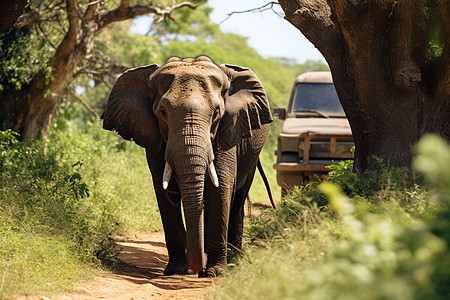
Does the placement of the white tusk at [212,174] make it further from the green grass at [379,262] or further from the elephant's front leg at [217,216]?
the green grass at [379,262]

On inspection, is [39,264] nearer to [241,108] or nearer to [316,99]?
[241,108]

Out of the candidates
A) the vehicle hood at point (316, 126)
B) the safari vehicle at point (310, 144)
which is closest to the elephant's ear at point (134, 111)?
the safari vehicle at point (310, 144)

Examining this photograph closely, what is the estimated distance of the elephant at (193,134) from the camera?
246 inches

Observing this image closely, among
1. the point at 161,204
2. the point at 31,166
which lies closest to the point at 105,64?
the point at 31,166

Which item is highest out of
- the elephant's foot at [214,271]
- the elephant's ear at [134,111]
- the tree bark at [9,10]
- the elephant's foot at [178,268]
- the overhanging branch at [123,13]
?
the overhanging branch at [123,13]

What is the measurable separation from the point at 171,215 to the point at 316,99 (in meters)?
6.73

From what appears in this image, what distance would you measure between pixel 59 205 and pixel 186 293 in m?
2.94

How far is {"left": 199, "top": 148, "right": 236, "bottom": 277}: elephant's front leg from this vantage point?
6.91 metres

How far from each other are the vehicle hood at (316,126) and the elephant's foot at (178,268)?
15.3 feet

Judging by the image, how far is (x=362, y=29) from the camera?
7.39 meters

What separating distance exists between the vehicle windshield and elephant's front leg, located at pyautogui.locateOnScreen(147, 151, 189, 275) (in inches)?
246

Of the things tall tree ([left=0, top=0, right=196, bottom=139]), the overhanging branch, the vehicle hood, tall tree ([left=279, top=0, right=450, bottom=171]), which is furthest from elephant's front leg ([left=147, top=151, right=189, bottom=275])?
the overhanging branch

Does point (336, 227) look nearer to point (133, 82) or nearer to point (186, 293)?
point (186, 293)

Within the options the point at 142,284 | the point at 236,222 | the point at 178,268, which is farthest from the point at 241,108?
the point at 142,284
